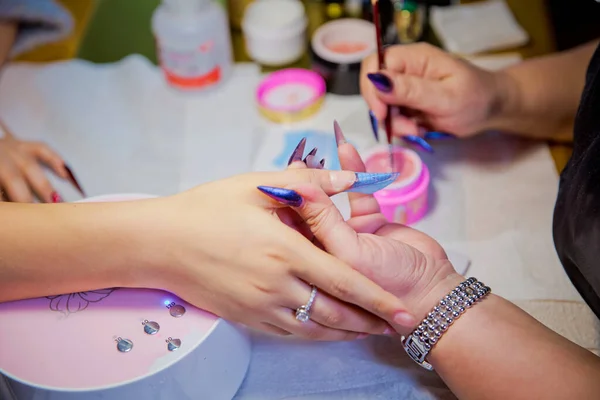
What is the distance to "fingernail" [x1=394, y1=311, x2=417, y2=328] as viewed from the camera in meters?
0.52

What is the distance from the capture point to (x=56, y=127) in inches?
34.7

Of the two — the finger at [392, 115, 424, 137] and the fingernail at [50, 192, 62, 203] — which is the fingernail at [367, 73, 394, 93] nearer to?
the finger at [392, 115, 424, 137]

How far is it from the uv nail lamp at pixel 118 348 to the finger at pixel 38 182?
187 mm

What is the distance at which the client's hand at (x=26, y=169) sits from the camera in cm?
71

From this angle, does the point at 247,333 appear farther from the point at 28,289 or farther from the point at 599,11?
the point at 599,11

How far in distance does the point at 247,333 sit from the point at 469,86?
38cm

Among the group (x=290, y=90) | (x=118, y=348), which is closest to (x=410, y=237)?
(x=118, y=348)

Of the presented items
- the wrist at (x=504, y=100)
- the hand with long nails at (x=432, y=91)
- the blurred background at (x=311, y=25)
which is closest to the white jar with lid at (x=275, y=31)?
the blurred background at (x=311, y=25)

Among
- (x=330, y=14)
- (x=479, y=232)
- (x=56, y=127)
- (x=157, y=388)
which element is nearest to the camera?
(x=157, y=388)

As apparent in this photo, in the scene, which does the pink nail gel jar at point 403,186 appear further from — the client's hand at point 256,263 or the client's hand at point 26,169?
the client's hand at point 26,169

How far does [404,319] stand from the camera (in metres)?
0.52

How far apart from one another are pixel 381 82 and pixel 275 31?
0.92ft

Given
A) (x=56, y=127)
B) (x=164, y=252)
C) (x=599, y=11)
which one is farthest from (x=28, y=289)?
(x=599, y=11)

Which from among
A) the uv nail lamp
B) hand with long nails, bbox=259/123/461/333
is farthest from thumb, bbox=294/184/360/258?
the uv nail lamp
